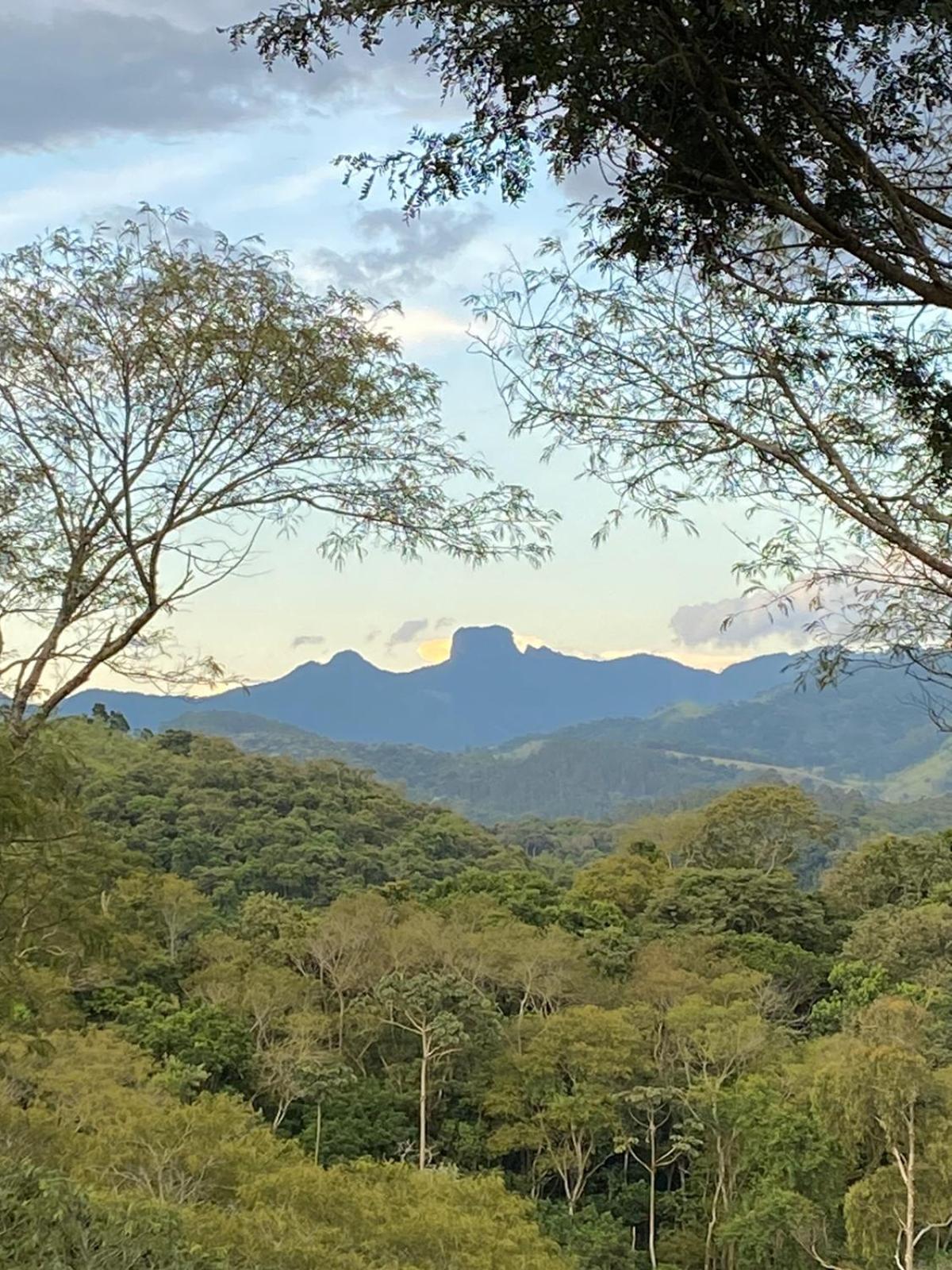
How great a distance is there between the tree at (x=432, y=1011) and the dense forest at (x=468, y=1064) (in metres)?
0.04

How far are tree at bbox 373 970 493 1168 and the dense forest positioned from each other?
41mm

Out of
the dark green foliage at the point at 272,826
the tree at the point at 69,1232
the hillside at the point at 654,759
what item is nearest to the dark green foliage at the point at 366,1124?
the tree at the point at 69,1232

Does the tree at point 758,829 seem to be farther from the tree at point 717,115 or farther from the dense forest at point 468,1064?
the tree at point 717,115

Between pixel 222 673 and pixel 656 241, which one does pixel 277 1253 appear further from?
pixel 656 241

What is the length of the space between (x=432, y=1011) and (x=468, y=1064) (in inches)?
39.6

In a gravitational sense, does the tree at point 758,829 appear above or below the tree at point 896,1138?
above

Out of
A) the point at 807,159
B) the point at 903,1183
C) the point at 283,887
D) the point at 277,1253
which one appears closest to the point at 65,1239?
the point at 277,1253

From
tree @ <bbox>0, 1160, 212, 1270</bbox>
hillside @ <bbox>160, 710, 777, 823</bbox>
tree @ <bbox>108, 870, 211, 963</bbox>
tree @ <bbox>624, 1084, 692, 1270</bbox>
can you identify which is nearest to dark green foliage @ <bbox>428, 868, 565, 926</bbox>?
tree @ <bbox>108, 870, 211, 963</bbox>

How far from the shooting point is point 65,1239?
13.9 feet

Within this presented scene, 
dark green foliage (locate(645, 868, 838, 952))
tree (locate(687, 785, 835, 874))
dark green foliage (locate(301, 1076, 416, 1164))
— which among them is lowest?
dark green foliage (locate(301, 1076, 416, 1164))

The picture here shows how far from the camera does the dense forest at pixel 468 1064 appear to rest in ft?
16.5

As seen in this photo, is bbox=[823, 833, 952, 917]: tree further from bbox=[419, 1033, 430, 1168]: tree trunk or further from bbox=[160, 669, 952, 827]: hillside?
bbox=[160, 669, 952, 827]: hillside

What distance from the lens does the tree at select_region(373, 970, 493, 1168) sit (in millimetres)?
15758

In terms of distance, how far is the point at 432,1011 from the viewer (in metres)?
16.1
